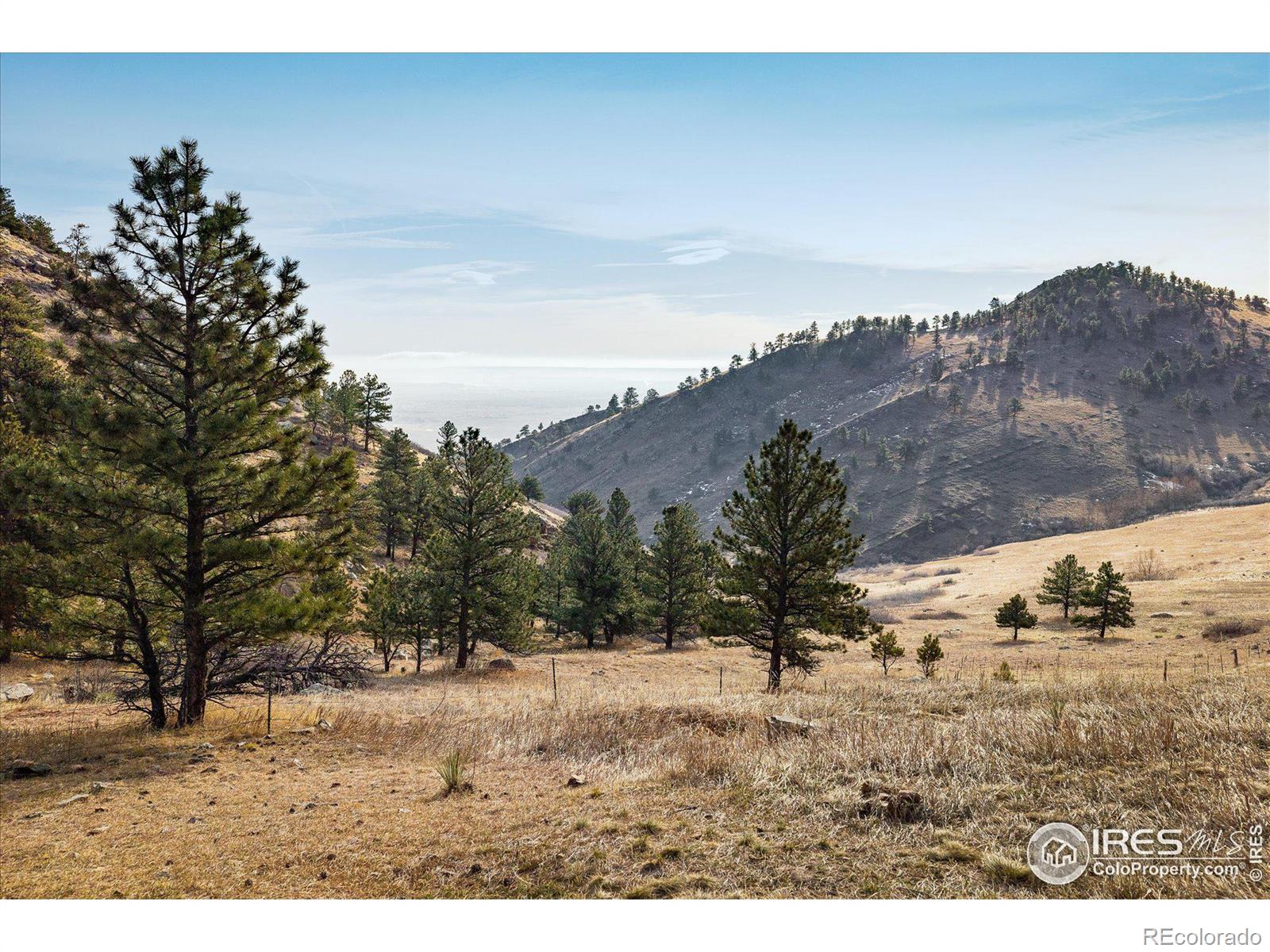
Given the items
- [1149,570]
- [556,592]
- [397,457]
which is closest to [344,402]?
[397,457]

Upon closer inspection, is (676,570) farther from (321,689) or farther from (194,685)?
(194,685)

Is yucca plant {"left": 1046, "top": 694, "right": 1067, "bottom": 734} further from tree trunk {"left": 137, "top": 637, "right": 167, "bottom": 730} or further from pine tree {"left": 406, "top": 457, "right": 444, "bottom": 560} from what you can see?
pine tree {"left": 406, "top": 457, "right": 444, "bottom": 560}

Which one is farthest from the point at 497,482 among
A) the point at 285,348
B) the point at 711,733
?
the point at 711,733

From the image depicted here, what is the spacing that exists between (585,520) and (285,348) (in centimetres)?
3396

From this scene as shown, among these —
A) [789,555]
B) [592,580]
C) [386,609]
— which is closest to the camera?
[789,555]

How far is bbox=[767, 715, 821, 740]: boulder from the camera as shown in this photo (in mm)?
11113

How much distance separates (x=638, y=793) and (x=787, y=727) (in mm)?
3574

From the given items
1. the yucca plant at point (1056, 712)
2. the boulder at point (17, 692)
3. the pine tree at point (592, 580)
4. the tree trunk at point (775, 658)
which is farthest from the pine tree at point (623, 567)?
the yucca plant at point (1056, 712)

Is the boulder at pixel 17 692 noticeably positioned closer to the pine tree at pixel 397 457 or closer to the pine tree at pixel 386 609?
the pine tree at pixel 386 609

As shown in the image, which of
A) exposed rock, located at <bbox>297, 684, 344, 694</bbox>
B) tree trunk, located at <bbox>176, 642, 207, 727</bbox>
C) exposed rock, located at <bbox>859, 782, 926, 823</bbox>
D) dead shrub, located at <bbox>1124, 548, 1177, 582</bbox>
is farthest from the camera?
dead shrub, located at <bbox>1124, 548, 1177, 582</bbox>
